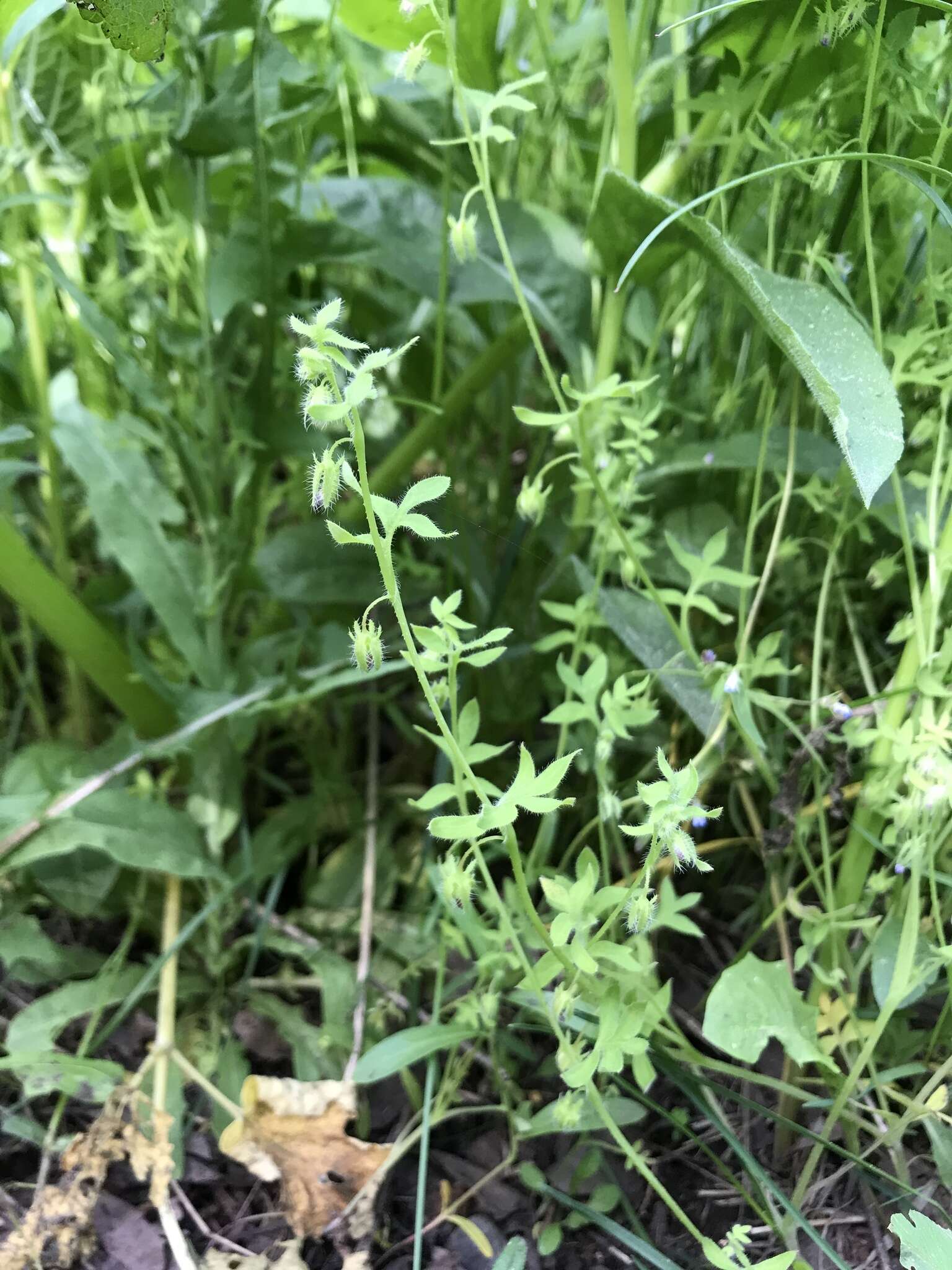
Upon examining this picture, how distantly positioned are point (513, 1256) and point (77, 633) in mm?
512

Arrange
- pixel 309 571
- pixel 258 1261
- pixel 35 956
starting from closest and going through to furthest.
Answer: pixel 258 1261 → pixel 35 956 → pixel 309 571

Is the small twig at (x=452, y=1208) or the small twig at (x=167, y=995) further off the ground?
the small twig at (x=167, y=995)

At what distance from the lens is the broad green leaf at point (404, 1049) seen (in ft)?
1.72

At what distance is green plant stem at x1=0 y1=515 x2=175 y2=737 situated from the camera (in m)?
0.66

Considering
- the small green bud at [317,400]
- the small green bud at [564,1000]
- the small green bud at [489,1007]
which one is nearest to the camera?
the small green bud at [317,400]

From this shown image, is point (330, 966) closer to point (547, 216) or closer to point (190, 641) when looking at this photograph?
point (190, 641)

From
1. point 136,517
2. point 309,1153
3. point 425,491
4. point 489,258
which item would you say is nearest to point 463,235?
point 425,491

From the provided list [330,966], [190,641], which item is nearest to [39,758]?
[190,641]

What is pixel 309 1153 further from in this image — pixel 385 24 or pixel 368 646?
pixel 385 24

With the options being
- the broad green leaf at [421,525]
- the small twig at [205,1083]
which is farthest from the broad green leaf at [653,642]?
the small twig at [205,1083]

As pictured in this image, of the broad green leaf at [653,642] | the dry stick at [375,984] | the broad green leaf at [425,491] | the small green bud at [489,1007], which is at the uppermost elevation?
the broad green leaf at [425,491]

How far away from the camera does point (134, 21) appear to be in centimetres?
46

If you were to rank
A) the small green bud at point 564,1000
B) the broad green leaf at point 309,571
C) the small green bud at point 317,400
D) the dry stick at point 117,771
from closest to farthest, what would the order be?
the small green bud at point 317,400
the small green bud at point 564,1000
the dry stick at point 117,771
the broad green leaf at point 309,571

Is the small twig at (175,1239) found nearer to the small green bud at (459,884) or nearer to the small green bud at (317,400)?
the small green bud at (459,884)
